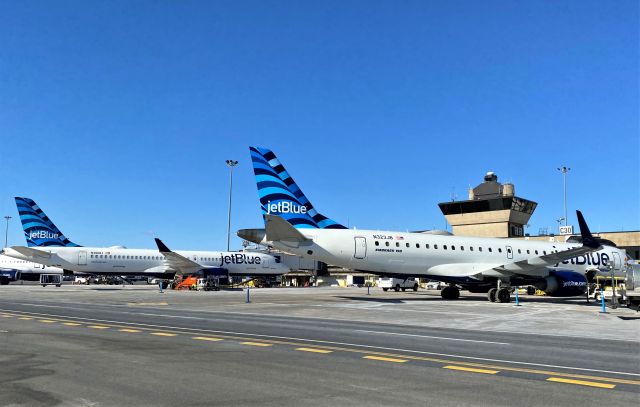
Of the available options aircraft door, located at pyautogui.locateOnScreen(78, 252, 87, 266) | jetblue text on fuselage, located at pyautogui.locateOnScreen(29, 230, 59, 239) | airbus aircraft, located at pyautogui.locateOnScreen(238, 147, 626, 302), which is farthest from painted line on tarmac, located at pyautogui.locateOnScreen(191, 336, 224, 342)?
jetblue text on fuselage, located at pyautogui.locateOnScreen(29, 230, 59, 239)

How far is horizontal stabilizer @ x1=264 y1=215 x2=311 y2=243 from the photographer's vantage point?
2681 cm

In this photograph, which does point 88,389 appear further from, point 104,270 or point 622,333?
point 104,270

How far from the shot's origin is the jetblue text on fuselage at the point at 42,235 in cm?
6094

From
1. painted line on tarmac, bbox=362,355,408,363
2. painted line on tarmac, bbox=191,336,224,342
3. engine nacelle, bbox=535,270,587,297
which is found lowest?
painted line on tarmac, bbox=191,336,224,342

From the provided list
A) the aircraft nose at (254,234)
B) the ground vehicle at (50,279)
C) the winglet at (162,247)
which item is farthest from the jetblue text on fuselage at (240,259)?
the aircraft nose at (254,234)

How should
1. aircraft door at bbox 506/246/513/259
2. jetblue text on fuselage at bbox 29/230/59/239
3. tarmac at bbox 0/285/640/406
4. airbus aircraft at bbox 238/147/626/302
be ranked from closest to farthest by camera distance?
tarmac at bbox 0/285/640/406
airbus aircraft at bbox 238/147/626/302
aircraft door at bbox 506/246/513/259
jetblue text on fuselage at bbox 29/230/59/239

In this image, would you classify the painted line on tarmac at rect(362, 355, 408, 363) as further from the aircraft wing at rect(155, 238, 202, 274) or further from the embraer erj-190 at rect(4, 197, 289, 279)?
the aircraft wing at rect(155, 238, 202, 274)

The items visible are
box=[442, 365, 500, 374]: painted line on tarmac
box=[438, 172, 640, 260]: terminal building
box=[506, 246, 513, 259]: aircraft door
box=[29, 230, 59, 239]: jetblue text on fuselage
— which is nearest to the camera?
box=[442, 365, 500, 374]: painted line on tarmac

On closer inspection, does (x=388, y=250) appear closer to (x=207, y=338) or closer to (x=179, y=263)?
(x=207, y=338)

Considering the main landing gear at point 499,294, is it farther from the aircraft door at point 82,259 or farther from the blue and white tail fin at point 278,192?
the aircraft door at point 82,259

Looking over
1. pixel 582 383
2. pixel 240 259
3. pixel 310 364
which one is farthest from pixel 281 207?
pixel 240 259

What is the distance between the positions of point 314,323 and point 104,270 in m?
48.5

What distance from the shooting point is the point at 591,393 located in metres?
7.29

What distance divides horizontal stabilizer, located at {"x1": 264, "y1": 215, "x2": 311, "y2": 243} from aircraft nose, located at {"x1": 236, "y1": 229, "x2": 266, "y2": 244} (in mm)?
1269
